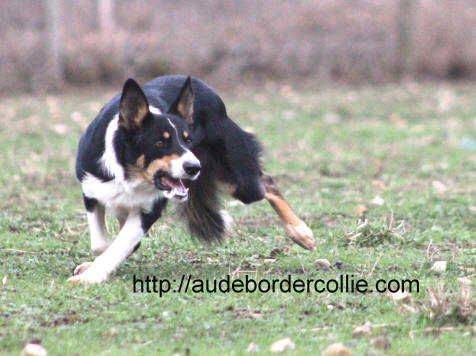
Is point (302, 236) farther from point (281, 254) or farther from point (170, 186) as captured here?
point (170, 186)

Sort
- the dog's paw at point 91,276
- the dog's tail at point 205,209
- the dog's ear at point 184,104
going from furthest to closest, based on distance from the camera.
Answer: the dog's tail at point 205,209
the dog's ear at point 184,104
the dog's paw at point 91,276

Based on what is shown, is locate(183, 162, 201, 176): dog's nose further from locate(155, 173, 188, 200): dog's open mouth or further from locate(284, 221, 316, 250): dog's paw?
locate(284, 221, 316, 250): dog's paw

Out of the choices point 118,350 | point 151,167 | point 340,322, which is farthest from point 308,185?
point 118,350

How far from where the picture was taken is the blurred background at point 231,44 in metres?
15.0

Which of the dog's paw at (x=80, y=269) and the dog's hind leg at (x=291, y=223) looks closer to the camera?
the dog's paw at (x=80, y=269)

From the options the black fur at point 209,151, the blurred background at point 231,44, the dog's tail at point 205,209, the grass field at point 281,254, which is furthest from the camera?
the blurred background at point 231,44

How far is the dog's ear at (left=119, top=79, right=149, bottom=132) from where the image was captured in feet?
15.7

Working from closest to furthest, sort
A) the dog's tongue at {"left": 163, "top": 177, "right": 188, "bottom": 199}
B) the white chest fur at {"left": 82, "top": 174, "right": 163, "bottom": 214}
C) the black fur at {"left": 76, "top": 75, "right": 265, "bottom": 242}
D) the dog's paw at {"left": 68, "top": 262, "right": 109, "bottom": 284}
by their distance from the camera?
the dog's paw at {"left": 68, "top": 262, "right": 109, "bottom": 284} < the dog's tongue at {"left": 163, "top": 177, "right": 188, "bottom": 199} < the white chest fur at {"left": 82, "top": 174, "right": 163, "bottom": 214} < the black fur at {"left": 76, "top": 75, "right": 265, "bottom": 242}

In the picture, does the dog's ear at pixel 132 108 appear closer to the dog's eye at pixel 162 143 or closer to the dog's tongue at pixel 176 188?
the dog's eye at pixel 162 143

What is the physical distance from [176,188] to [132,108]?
0.51m

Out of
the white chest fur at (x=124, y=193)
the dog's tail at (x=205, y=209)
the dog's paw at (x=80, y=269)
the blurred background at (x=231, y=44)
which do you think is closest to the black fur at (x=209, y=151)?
the dog's tail at (x=205, y=209)

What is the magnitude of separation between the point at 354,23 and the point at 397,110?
455 centimetres

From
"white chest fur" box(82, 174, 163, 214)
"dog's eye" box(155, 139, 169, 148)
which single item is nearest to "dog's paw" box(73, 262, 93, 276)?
"white chest fur" box(82, 174, 163, 214)

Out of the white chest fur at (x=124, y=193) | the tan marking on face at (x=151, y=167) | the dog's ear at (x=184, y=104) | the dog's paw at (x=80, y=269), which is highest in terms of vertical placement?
the dog's ear at (x=184, y=104)
